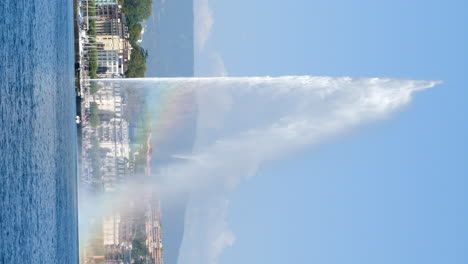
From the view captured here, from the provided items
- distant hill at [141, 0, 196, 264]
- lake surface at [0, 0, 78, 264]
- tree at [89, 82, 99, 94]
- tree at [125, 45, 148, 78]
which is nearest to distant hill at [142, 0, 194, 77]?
distant hill at [141, 0, 196, 264]

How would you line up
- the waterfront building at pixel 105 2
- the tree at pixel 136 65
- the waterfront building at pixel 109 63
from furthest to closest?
1. the tree at pixel 136 65
2. the waterfront building at pixel 105 2
3. the waterfront building at pixel 109 63

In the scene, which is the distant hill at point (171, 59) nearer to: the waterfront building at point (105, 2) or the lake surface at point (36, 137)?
the lake surface at point (36, 137)

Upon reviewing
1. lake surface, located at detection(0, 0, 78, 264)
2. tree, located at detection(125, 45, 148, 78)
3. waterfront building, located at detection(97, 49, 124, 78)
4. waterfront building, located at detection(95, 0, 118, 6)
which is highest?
waterfront building, located at detection(95, 0, 118, 6)

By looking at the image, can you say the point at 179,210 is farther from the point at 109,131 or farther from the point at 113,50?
the point at 113,50

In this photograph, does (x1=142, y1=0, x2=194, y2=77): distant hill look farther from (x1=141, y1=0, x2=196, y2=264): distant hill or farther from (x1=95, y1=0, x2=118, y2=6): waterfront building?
(x1=95, y1=0, x2=118, y2=6): waterfront building

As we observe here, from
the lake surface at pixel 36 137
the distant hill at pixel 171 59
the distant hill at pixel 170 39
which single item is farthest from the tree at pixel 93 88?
the distant hill at pixel 170 39

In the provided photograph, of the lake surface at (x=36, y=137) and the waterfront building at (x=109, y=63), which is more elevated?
the waterfront building at (x=109, y=63)

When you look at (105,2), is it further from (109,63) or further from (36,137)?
(36,137)

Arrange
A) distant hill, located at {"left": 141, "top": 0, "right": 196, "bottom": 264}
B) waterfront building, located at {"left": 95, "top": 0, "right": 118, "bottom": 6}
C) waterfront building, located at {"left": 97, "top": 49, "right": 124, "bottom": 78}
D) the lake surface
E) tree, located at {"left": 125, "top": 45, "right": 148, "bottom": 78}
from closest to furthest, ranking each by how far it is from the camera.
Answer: the lake surface < distant hill, located at {"left": 141, "top": 0, "right": 196, "bottom": 264} < waterfront building, located at {"left": 97, "top": 49, "right": 124, "bottom": 78} < waterfront building, located at {"left": 95, "top": 0, "right": 118, "bottom": 6} < tree, located at {"left": 125, "top": 45, "right": 148, "bottom": 78}

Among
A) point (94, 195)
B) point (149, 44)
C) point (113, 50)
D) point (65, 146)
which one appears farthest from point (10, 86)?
point (149, 44)
